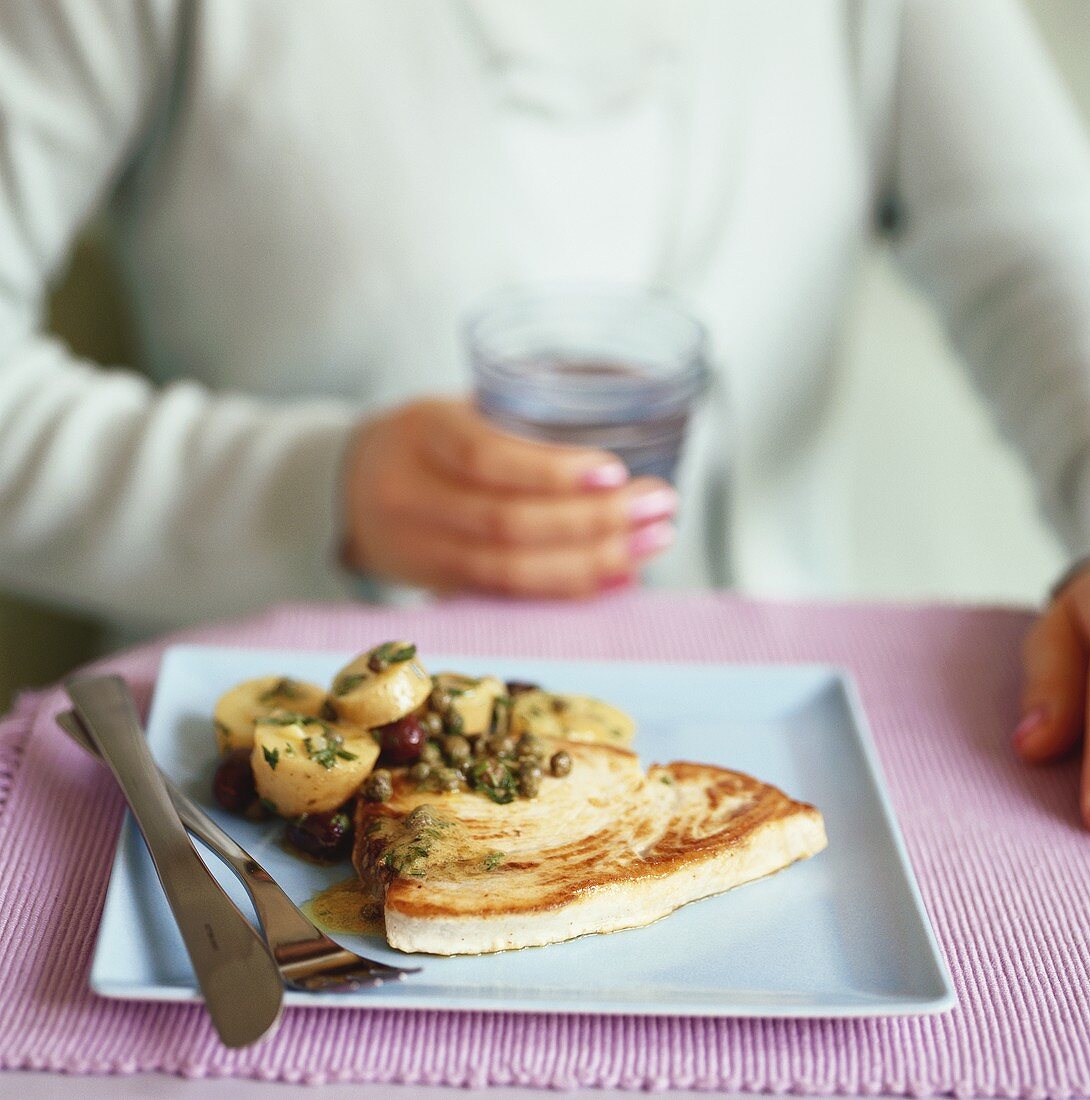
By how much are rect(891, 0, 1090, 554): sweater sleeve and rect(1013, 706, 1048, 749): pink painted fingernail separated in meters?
0.36

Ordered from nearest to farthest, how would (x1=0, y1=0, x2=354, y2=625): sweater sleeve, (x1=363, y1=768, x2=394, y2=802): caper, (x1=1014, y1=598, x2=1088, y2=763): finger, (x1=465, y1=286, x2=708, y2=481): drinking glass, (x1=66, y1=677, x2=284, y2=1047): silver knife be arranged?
1. (x1=66, y1=677, x2=284, y2=1047): silver knife
2. (x1=363, y1=768, x2=394, y2=802): caper
3. (x1=1014, y1=598, x2=1088, y2=763): finger
4. (x1=465, y1=286, x2=708, y2=481): drinking glass
5. (x1=0, y1=0, x2=354, y2=625): sweater sleeve

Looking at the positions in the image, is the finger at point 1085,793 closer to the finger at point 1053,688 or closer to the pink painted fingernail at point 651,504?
the finger at point 1053,688

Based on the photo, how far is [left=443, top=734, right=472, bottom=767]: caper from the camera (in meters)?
0.56

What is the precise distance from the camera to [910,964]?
0.48 metres

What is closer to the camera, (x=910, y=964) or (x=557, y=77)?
(x=910, y=964)

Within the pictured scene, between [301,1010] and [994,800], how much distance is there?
1.16ft

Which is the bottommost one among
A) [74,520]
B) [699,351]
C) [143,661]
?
[74,520]

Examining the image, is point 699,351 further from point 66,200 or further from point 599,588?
point 66,200

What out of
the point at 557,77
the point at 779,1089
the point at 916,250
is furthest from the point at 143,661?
the point at 916,250

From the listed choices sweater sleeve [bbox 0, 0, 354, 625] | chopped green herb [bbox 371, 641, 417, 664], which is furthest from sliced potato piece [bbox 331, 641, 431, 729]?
sweater sleeve [bbox 0, 0, 354, 625]

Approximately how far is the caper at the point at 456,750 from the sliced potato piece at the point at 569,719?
34 mm

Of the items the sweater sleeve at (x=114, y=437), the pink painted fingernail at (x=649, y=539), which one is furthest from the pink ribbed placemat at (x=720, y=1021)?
the sweater sleeve at (x=114, y=437)

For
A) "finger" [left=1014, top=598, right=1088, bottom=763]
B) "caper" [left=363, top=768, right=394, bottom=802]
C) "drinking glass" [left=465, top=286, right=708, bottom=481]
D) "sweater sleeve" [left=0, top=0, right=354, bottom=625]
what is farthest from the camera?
"sweater sleeve" [left=0, top=0, right=354, bottom=625]

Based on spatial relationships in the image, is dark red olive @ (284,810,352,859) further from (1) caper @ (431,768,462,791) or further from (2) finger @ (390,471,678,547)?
(2) finger @ (390,471,678,547)
